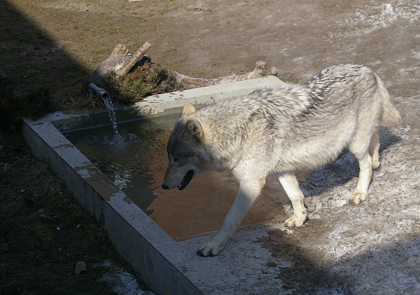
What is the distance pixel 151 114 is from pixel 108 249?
3.53 m

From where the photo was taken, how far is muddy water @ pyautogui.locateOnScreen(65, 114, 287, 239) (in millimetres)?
4996

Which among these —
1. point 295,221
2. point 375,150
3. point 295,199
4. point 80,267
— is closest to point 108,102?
point 80,267

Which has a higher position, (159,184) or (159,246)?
(159,246)

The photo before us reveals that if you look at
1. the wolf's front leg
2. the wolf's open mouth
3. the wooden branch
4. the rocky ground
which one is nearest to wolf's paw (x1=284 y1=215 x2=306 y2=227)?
the rocky ground

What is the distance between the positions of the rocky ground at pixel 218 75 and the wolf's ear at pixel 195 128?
1.33 metres

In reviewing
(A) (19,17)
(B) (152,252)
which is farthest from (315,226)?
(A) (19,17)

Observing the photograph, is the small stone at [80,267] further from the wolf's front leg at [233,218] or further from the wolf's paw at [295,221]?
the wolf's paw at [295,221]

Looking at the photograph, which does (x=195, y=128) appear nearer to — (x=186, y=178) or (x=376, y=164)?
(x=186, y=178)

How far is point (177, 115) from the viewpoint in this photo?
754cm

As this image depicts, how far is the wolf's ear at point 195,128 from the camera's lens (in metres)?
3.81

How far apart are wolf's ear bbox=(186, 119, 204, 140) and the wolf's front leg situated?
0.64 m

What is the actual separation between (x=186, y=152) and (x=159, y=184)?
193 centimetres

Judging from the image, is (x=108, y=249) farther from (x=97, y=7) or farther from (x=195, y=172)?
(x=97, y=7)

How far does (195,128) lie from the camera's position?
3828mm
